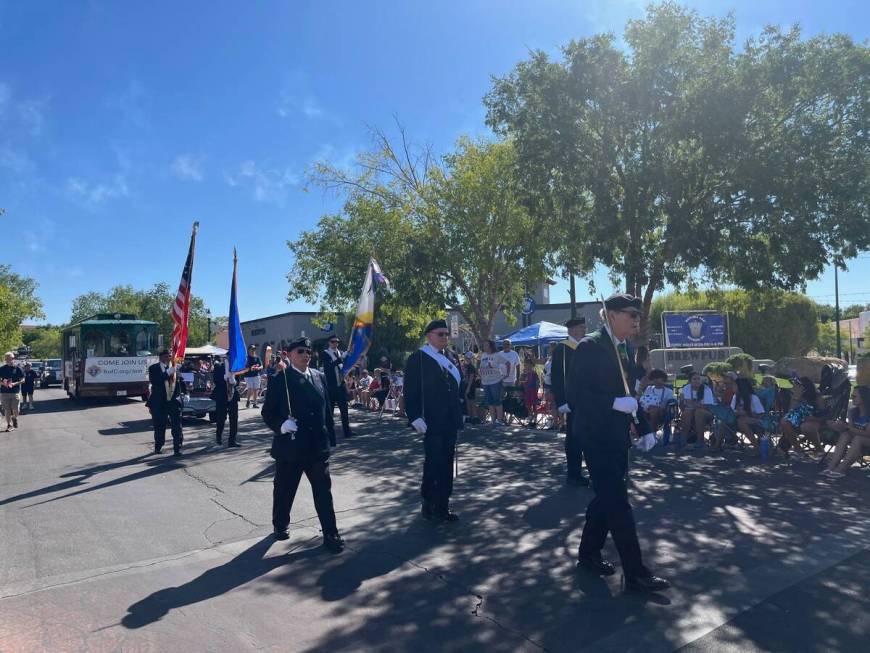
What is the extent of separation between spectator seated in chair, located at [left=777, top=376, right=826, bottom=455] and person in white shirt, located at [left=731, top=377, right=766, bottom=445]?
42 cm

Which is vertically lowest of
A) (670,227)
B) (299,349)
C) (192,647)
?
(192,647)

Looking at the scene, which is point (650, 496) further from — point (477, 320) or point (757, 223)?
point (477, 320)

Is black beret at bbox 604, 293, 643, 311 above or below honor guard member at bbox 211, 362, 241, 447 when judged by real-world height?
above

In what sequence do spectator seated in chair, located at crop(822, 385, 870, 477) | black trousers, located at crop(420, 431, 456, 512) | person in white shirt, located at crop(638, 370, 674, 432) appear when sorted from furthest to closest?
person in white shirt, located at crop(638, 370, 674, 432) < spectator seated in chair, located at crop(822, 385, 870, 477) < black trousers, located at crop(420, 431, 456, 512)

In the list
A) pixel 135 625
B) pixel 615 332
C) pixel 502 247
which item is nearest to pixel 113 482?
pixel 135 625

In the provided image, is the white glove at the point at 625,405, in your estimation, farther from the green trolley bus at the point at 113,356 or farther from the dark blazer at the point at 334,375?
the green trolley bus at the point at 113,356

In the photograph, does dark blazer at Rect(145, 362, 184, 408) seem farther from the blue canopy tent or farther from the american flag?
the blue canopy tent

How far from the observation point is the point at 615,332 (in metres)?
5.04

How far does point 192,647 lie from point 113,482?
587cm

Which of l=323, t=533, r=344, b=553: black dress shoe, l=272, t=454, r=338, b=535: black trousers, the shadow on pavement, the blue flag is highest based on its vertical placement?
the blue flag

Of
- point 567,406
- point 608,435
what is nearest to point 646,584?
point 608,435

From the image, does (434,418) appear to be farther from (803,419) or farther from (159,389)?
(159,389)

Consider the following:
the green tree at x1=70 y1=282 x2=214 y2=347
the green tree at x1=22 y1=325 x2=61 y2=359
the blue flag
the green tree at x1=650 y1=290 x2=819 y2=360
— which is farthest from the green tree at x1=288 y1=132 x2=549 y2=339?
the green tree at x1=22 y1=325 x2=61 y2=359

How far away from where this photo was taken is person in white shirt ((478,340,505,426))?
13609 millimetres
